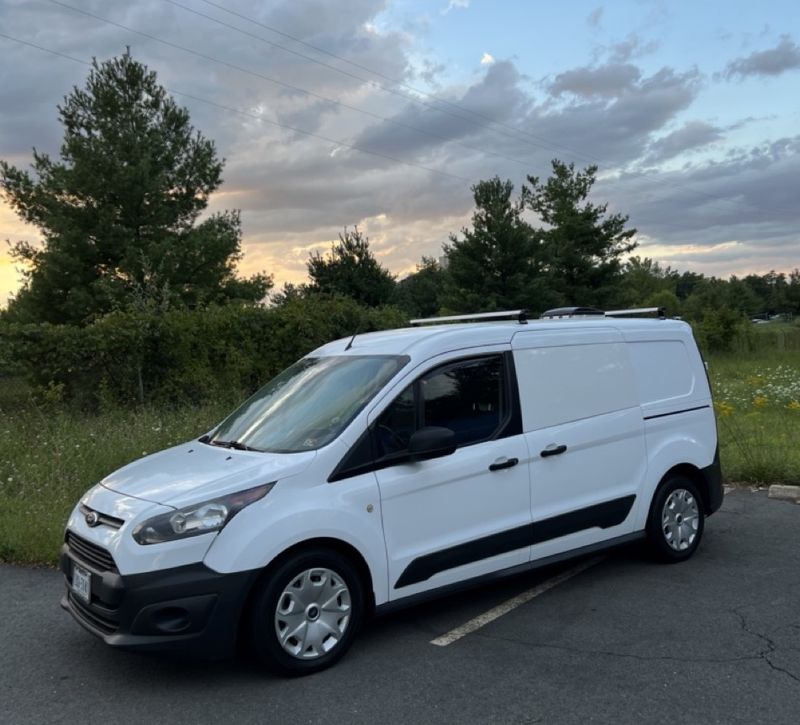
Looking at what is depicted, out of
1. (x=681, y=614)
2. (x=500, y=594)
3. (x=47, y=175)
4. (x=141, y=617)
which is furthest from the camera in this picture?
(x=47, y=175)

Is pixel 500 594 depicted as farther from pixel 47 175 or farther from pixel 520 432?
pixel 47 175

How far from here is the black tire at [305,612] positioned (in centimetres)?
379

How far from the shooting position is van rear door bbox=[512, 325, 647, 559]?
4.96 metres

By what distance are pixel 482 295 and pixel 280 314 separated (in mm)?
19717

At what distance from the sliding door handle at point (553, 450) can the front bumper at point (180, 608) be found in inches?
84.0

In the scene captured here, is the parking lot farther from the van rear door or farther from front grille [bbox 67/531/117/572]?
front grille [bbox 67/531/117/572]

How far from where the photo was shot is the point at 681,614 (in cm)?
470

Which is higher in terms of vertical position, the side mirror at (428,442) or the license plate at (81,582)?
the side mirror at (428,442)

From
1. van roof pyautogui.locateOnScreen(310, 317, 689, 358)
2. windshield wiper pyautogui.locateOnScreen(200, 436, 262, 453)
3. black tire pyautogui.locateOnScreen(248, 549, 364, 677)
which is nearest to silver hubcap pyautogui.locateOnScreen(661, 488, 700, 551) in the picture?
van roof pyautogui.locateOnScreen(310, 317, 689, 358)

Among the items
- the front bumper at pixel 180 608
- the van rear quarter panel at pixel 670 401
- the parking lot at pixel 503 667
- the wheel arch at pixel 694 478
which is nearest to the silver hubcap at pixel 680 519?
the wheel arch at pixel 694 478

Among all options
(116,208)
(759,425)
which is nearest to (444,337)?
(759,425)

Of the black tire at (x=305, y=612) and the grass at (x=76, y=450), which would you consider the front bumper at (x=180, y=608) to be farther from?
the grass at (x=76, y=450)

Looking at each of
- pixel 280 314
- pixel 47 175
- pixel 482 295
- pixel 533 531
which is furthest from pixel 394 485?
pixel 482 295

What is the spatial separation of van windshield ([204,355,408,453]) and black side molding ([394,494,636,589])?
954 mm
